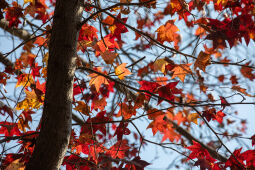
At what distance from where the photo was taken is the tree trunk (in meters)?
0.83

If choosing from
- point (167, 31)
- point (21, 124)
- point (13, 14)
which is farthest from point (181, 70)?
point (13, 14)

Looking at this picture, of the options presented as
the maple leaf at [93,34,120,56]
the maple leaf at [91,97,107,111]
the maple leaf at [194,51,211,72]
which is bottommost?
the maple leaf at [91,97,107,111]

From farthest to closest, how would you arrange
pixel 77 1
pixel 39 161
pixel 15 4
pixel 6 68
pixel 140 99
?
pixel 6 68 < pixel 15 4 < pixel 140 99 < pixel 77 1 < pixel 39 161

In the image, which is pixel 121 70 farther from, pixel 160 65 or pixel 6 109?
pixel 6 109

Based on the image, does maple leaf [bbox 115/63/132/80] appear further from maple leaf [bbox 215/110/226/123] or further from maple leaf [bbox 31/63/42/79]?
maple leaf [bbox 215/110/226/123]

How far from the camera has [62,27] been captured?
38.0 inches

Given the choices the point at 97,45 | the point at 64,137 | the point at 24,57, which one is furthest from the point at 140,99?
the point at 24,57

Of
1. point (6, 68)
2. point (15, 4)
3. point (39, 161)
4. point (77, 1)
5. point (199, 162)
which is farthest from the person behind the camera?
point (6, 68)

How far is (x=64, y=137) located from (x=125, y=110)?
1.97 feet

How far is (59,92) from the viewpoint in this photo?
899 mm

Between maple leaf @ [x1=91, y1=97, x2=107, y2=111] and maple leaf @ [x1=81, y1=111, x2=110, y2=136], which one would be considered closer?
maple leaf @ [x1=81, y1=111, x2=110, y2=136]

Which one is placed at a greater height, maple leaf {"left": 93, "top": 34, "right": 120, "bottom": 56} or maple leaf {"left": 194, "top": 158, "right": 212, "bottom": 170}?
maple leaf {"left": 93, "top": 34, "right": 120, "bottom": 56}

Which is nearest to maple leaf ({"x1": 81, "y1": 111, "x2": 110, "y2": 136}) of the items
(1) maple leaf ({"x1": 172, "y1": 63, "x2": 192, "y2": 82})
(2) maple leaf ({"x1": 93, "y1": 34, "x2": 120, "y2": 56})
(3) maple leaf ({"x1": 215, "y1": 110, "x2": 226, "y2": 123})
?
(2) maple leaf ({"x1": 93, "y1": 34, "x2": 120, "y2": 56})

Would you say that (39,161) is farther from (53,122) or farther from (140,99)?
(140,99)
